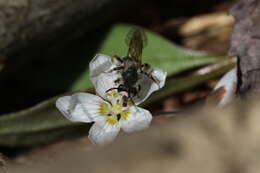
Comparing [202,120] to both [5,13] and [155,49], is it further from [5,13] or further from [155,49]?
[155,49]

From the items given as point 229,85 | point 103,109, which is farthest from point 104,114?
point 229,85

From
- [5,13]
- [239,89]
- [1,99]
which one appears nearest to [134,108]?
[239,89]

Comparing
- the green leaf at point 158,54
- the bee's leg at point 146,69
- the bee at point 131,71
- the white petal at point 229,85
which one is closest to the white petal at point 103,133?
the bee at point 131,71

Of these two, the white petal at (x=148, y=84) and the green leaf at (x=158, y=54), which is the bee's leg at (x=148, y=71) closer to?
the white petal at (x=148, y=84)

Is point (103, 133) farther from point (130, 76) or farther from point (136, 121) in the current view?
point (130, 76)

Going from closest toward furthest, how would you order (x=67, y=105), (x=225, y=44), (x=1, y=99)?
(x=67, y=105)
(x=1, y=99)
(x=225, y=44)

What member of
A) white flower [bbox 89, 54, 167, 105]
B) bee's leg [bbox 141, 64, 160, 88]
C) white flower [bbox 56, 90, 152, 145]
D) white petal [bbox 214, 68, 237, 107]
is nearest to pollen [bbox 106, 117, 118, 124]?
white flower [bbox 56, 90, 152, 145]
